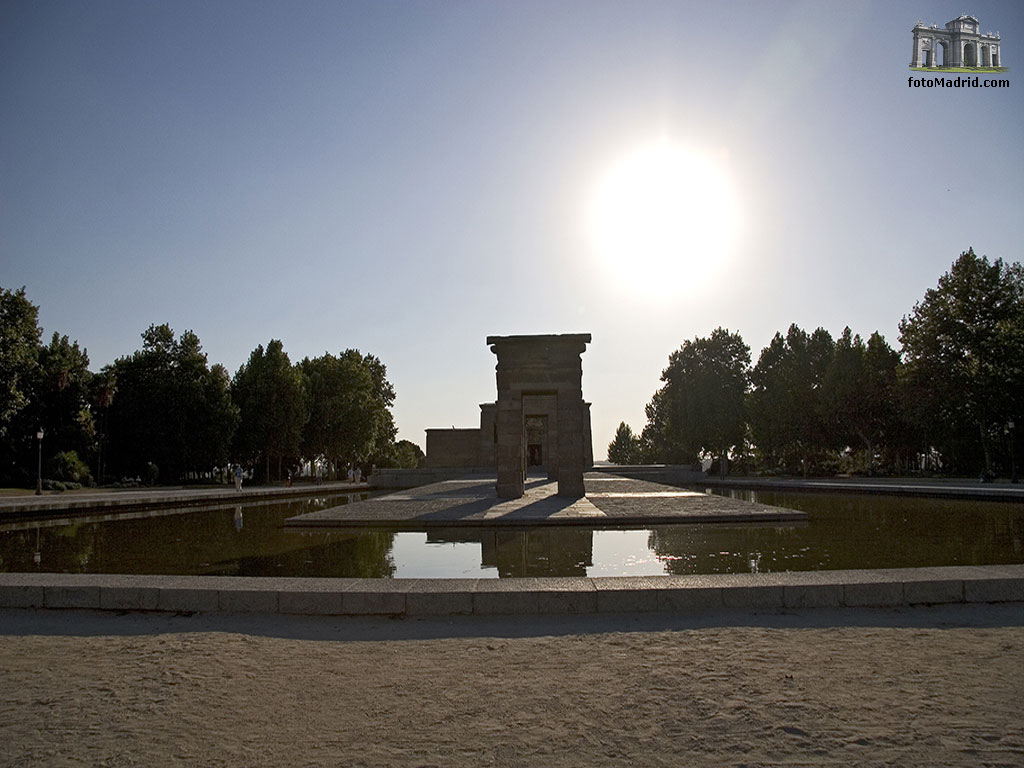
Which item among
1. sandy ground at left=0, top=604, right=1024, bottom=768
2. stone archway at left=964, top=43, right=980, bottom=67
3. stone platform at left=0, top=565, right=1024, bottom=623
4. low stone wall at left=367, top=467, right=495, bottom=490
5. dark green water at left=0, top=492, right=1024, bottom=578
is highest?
stone archway at left=964, top=43, right=980, bottom=67

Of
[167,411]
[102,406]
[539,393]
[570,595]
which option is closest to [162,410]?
[167,411]

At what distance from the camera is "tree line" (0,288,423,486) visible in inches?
1523

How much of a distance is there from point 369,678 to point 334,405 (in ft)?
173

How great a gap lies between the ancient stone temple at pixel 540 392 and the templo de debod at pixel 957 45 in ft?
41.7

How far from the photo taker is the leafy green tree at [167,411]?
4462 centimetres

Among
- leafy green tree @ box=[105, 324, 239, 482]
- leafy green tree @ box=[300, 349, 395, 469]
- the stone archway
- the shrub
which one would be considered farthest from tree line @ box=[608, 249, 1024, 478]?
the shrub

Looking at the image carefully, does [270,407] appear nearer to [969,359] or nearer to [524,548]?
[524,548]

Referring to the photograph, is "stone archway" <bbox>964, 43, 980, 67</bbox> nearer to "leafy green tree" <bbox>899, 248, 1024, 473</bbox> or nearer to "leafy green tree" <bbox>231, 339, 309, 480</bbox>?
"leafy green tree" <bbox>899, 248, 1024, 473</bbox>

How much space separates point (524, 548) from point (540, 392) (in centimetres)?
974

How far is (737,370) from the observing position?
196 ft

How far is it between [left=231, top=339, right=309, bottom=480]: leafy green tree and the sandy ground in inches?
1789

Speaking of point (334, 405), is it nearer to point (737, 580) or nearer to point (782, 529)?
point (782, 529)

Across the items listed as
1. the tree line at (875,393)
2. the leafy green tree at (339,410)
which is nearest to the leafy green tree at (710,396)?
the tree line at (875,393)

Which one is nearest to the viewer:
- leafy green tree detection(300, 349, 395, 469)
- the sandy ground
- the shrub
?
the sandy ground
